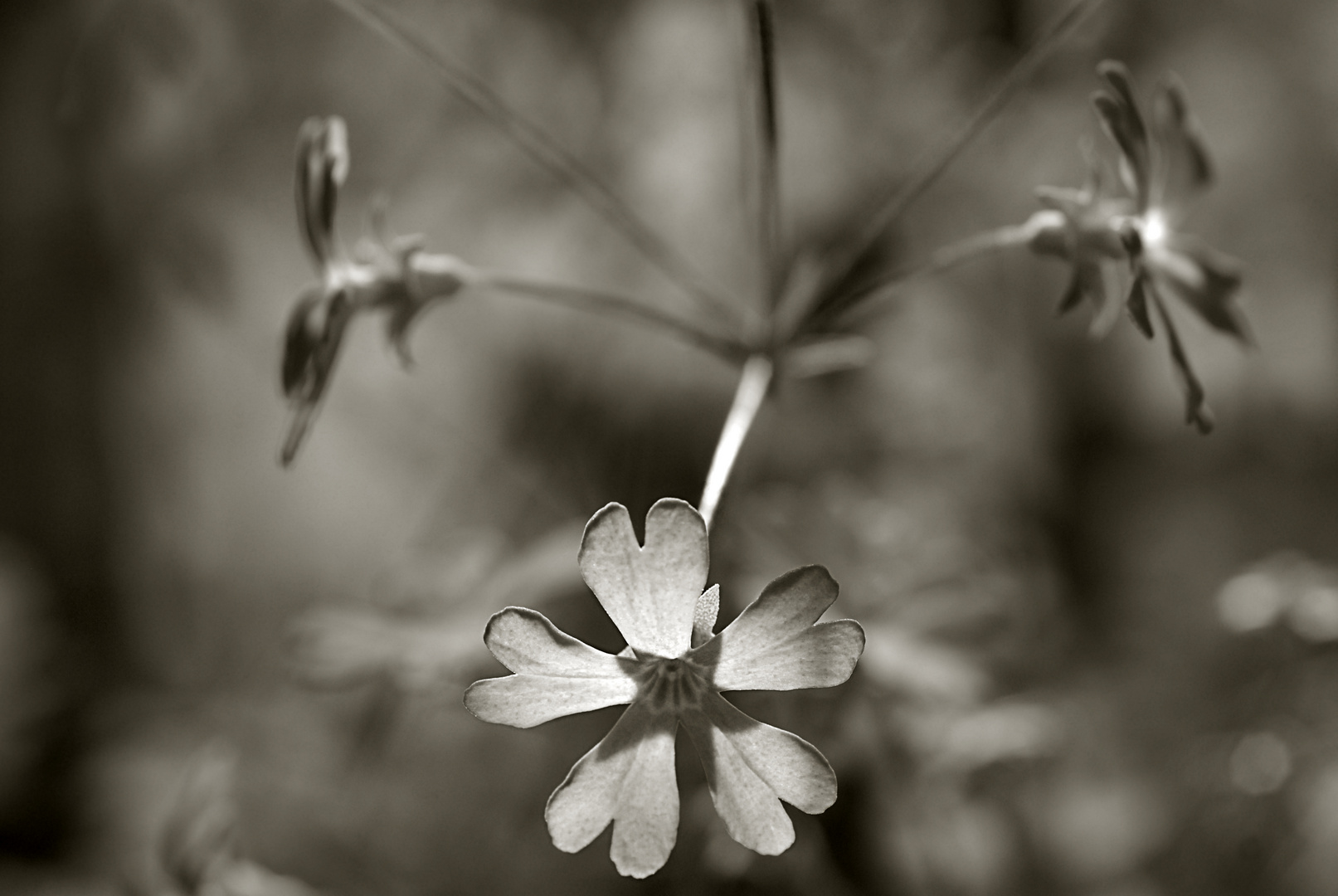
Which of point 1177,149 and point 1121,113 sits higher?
point 1177,149

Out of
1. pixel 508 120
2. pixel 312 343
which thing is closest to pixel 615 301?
pixel 508 120

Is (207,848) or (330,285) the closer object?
(330,285)

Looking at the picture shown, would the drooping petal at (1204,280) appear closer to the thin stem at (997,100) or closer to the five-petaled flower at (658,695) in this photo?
the thin stem at (997,100)

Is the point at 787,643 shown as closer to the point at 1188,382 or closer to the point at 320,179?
the point at 1188,382

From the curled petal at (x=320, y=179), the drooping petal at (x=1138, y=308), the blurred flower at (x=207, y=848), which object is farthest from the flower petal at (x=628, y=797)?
the blurred flower at (x=207, y=848)

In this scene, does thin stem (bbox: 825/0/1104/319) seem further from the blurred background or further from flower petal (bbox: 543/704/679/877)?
flower petal (bbox: 543/704/679/877)

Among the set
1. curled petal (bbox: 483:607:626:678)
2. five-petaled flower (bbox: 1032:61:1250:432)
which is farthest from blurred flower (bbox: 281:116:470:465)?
Result: five-petaled flower (bbox: 1032:61:1250:432)
